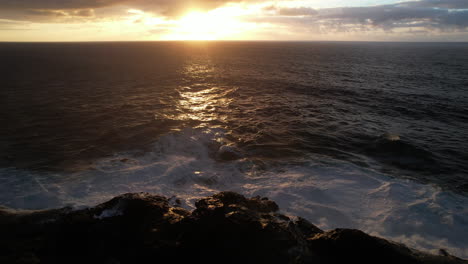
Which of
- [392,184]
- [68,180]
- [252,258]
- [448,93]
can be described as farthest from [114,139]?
[448,93]

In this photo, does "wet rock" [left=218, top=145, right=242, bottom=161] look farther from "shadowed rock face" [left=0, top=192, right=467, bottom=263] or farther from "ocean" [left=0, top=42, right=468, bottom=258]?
"shadowed rock face" [left=0, top=192, right=467, bottom=263]

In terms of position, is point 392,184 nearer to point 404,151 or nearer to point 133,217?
point 404,151

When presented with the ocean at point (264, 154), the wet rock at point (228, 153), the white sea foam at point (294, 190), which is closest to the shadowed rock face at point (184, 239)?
the white sea foam at point (294, 190)

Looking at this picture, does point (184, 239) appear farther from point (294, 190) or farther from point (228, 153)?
point (228, 153)

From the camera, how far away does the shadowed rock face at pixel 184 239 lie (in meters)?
6.50

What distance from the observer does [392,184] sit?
504 inches

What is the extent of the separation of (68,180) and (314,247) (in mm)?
12041

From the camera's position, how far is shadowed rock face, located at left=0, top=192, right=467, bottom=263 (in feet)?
21.3

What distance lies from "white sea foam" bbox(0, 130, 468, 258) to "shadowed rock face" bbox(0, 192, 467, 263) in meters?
1.12

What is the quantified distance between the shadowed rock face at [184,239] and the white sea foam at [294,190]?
1119 millimetres

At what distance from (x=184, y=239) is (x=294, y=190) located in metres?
6.87

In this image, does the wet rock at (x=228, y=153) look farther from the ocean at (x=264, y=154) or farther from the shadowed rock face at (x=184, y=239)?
the shadowed rock face at (x=184, y=239)

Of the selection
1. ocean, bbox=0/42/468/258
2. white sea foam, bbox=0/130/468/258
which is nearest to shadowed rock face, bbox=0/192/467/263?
white sea foam, bbox=0/130/468/258

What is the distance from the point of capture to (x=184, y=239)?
22.7 feet
